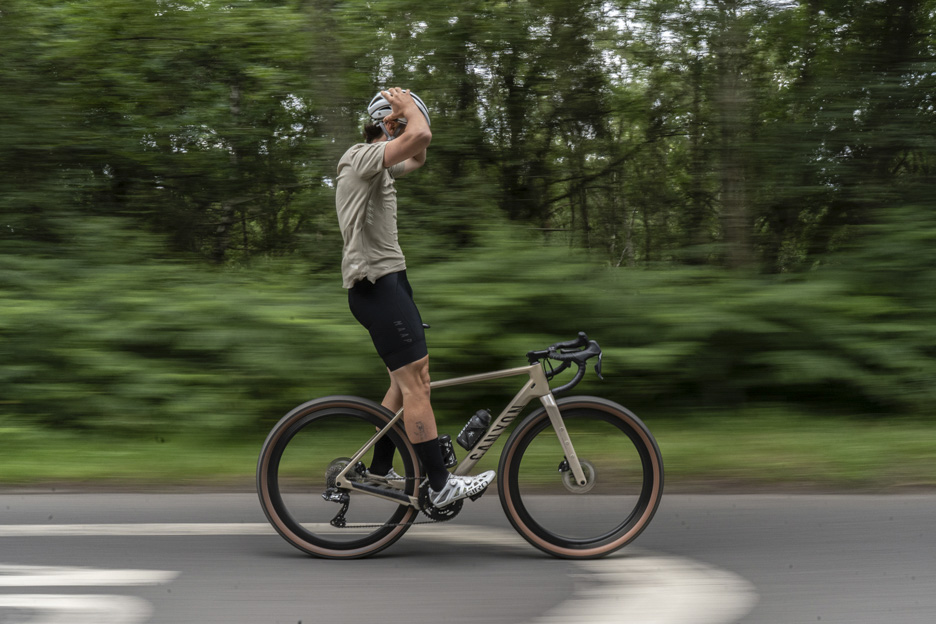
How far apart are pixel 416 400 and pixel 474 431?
0.35m

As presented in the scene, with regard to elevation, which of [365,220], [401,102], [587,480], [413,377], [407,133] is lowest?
[587,480]

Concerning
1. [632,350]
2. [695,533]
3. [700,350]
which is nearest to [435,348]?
[632,350]

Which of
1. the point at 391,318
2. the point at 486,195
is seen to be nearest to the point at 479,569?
the point at 391,318

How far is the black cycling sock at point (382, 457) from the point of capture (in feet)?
12.9

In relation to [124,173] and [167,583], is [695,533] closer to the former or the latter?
[167,583]

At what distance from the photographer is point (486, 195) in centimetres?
782

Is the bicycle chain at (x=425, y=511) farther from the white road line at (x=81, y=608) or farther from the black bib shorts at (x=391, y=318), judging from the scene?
the white road line at (x=81, y=608)

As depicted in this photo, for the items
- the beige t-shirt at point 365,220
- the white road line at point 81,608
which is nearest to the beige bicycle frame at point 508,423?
the beige t-shirt at point 365,220

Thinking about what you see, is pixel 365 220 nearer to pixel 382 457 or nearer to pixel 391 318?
pixel 391 318

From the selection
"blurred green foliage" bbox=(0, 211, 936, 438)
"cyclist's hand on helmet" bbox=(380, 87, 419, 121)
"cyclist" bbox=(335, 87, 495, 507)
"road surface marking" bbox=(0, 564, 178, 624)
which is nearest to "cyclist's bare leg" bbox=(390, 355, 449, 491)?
"cyclist" bbox=(335, 87, 495, 507)

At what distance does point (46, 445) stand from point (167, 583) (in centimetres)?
293

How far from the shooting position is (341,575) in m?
3.65

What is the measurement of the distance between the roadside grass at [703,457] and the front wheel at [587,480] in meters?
0.71

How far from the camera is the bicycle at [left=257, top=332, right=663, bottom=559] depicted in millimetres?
3824
